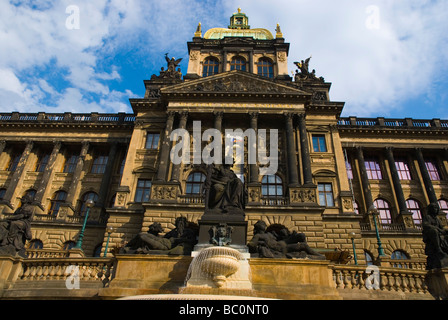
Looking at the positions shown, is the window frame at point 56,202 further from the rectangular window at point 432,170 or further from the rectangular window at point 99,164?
the rectangular window at point 432,170

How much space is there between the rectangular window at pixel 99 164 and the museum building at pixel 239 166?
0.32 feet

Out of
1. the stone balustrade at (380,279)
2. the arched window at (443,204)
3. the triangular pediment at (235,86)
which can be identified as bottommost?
the stone balustrade at (380,279)

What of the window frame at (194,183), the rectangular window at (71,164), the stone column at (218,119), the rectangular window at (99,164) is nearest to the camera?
the window frame at (194,183)

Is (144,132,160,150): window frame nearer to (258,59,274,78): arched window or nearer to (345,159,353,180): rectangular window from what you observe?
(258,59,274,78): arched window

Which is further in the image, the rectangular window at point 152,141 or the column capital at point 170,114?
the rectangular window at point 152,141

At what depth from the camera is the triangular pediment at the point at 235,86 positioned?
28328mm

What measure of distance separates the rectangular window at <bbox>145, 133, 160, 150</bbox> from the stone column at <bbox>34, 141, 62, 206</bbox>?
9.59 m

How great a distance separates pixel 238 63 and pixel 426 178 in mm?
21660

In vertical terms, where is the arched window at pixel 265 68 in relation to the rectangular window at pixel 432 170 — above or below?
above

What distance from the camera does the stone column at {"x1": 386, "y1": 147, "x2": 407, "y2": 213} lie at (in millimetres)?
27905

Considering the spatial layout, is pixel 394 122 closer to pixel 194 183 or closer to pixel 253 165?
pixel 253 165

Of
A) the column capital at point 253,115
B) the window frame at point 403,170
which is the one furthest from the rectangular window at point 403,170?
the column capital at point 253,115

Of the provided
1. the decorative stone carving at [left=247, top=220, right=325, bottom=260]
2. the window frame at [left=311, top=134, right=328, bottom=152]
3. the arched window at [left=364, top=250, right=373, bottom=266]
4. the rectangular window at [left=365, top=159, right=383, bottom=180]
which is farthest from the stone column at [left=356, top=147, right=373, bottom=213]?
the decorative stone carving at [left=247, top=220, right=325, bottom=260]

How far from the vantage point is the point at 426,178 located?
29.6m
